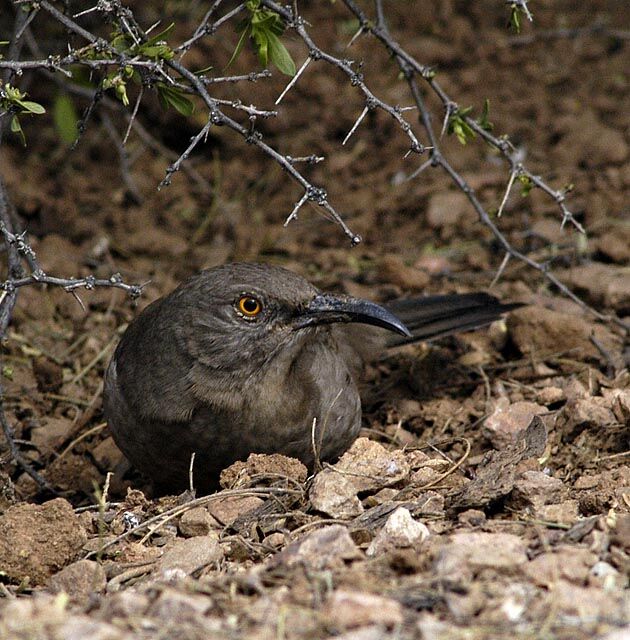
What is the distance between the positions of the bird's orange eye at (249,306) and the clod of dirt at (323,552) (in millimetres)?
1539

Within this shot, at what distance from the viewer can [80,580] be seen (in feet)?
11.6

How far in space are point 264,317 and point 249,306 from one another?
83 millimetres

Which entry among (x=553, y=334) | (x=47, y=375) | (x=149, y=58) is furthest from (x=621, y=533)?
(x=47, y=375)

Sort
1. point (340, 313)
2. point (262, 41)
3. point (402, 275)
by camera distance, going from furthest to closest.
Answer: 1. point (402, 275)
2. point (340, 313)
3. point (262, 41)

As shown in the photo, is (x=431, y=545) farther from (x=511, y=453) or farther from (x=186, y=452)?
(x=186, y=452)

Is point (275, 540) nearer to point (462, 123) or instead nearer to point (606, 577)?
point (606, 577)

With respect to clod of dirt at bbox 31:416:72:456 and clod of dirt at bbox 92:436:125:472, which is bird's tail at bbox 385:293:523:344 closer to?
clod of dirt at bbox 92:436:125:472

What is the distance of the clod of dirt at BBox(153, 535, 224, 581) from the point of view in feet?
11.6

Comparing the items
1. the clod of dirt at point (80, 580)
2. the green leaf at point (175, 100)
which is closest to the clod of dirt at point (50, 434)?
the clod of dirt at point (80, 580)

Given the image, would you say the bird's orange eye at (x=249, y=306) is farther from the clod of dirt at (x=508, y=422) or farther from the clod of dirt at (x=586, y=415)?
the clod of dirt at (x=586, y=415)

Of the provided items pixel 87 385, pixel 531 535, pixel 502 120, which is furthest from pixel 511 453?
pixel 502 120

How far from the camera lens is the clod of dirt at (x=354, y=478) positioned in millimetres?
3896

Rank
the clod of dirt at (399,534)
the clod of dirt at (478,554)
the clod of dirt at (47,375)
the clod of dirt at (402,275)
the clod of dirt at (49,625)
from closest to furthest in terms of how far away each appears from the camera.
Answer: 1. the clod of dirt at (49,625)
2. the clod of dirt at (478,554)
3. the clod of dirt at (399,534)
4. the clod of dirt at (47,375)
5. the clod of dirt at (402,275)

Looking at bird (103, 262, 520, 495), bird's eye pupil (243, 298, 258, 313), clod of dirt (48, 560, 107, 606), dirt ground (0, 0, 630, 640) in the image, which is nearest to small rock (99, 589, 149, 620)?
dirt ground (0, 0, 630, 640)
